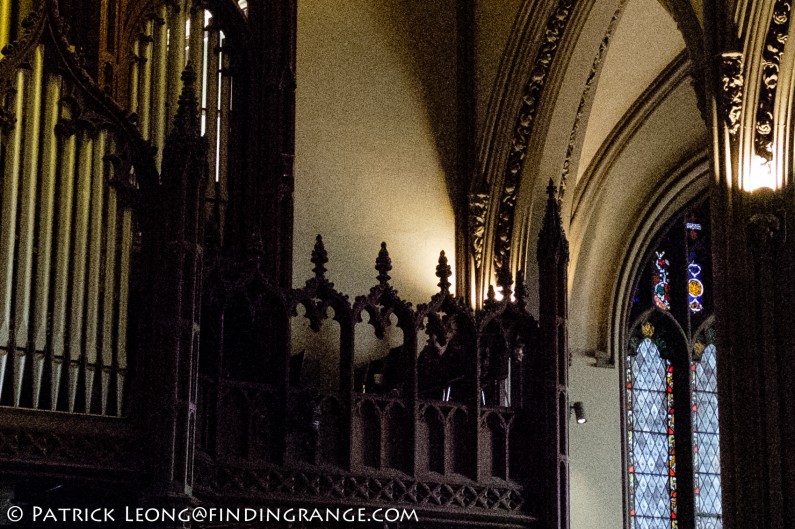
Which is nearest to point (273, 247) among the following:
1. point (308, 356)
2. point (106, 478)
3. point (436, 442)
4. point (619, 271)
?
point (308, 356)

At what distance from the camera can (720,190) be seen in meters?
10.8

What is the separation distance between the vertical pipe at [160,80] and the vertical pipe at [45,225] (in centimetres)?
139

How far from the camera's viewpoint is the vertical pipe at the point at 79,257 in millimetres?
10500

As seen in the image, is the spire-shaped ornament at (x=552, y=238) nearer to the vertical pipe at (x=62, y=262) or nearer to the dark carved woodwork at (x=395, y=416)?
the dark carved woodwork at (x=395, y=416)

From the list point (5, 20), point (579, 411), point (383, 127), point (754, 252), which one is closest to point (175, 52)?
point (5, 20)

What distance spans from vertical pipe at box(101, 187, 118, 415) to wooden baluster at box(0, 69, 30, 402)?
0.55m

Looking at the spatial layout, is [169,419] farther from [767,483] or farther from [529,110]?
[529,110]

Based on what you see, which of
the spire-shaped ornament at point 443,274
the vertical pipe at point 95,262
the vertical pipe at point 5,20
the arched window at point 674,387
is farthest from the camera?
the arched window at point 674,387

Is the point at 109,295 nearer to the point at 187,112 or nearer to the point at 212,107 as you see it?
the point at 187,112

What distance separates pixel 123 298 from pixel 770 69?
13.8ft

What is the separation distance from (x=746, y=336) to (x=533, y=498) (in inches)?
85.2

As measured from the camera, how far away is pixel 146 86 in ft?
42.1

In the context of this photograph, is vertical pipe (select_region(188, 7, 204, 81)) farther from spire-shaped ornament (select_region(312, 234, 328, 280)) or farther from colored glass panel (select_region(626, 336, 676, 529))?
colored glass panel (select_region(626, 336, 676, 529))
